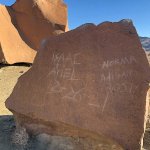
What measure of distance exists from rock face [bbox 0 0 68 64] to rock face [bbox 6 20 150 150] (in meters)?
7.82

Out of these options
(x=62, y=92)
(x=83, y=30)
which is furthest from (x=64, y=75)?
(x=83, y=30)

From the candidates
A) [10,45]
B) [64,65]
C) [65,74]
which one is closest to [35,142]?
[65,74]

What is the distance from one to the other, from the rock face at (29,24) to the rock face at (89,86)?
7824 millimetres

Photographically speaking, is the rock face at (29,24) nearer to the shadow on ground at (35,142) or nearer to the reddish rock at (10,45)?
the reddish rock at (10,45)

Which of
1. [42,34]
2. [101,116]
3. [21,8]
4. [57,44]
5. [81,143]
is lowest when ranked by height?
[81,143]

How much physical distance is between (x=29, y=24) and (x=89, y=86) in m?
9.26

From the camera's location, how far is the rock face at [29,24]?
1449 cm

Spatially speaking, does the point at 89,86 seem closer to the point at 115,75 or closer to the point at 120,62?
the point at 115,75

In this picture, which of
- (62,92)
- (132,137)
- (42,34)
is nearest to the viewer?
(132,137)

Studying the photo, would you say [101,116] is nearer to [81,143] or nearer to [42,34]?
[81,143]

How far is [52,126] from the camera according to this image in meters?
6.39

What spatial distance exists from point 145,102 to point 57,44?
1763mm

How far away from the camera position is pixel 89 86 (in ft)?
20.2

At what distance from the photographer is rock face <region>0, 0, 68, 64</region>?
14492 millimetres
